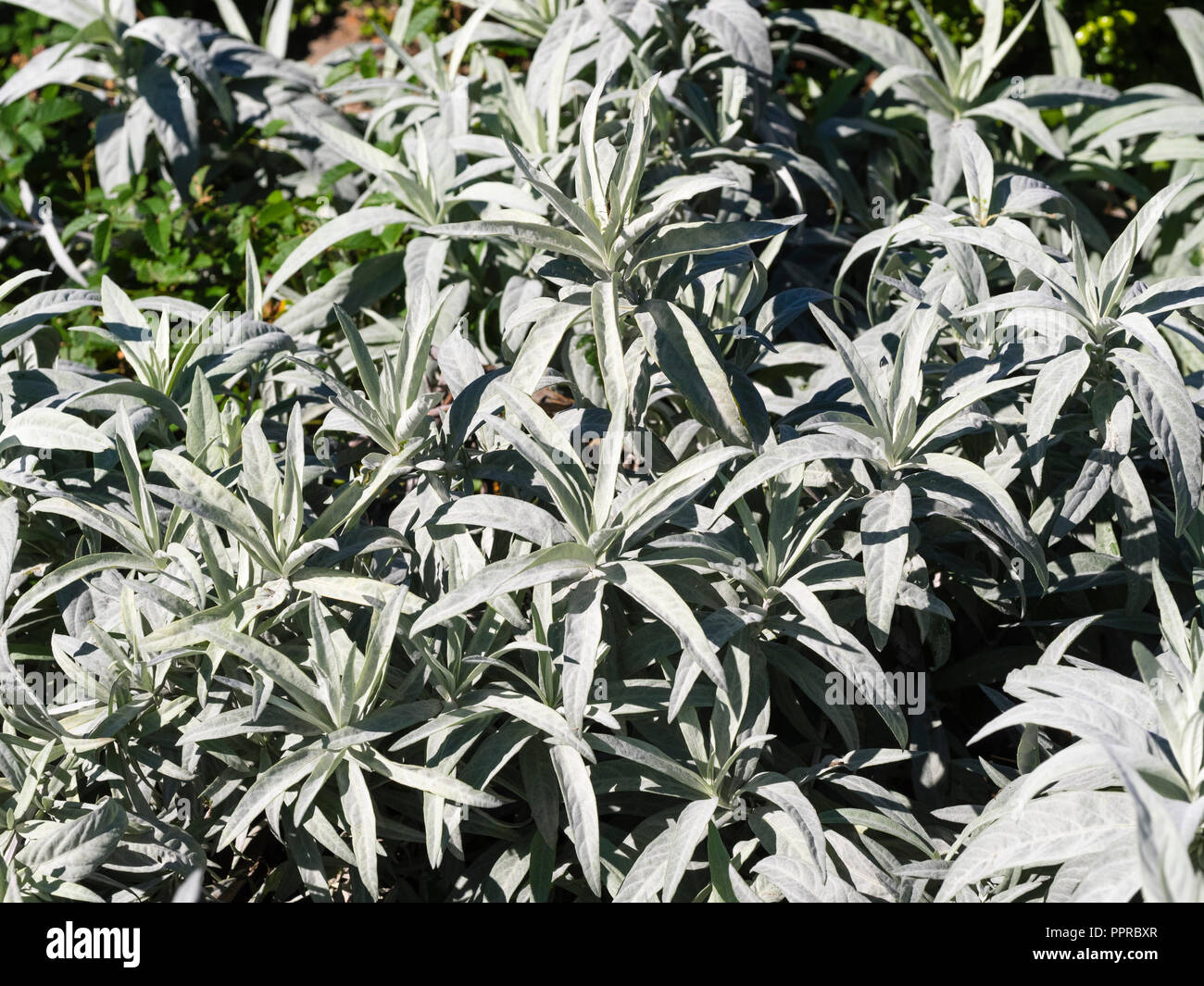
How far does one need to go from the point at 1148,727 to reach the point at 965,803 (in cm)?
50

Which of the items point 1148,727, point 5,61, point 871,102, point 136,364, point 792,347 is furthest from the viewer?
point 5,61

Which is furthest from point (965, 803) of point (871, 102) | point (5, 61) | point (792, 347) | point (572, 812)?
point (5, 61)

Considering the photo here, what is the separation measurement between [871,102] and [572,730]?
7.64 ft

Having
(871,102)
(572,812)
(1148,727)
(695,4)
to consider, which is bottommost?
(572,812)

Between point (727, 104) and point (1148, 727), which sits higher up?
point (727, 104)

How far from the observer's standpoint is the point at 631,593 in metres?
1.52

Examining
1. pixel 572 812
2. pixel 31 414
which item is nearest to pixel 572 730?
pixel 572 812

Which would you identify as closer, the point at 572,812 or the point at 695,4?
the point at 572,812

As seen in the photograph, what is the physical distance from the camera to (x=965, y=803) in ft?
6.23

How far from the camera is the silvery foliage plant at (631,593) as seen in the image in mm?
1547

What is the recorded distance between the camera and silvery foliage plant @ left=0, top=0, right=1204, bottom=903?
1547mm
